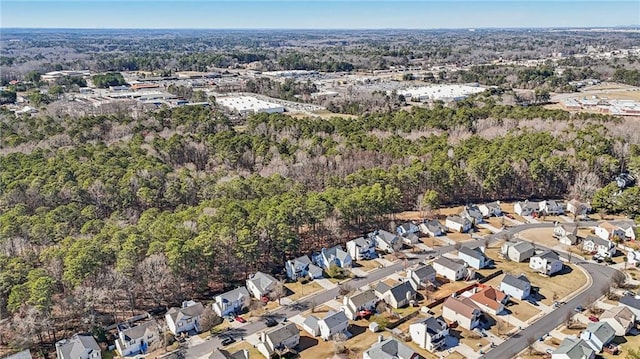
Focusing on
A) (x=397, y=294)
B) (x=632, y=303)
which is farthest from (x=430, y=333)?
(x=632, y=303)

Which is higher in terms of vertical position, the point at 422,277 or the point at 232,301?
the point at 422,277

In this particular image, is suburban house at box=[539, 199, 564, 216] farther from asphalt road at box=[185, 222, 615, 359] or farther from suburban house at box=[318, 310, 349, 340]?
suburban house at box=[318, 310, 349, 340]

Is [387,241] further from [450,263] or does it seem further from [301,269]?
[301,269]

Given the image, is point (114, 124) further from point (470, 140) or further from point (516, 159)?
point (516, 159)

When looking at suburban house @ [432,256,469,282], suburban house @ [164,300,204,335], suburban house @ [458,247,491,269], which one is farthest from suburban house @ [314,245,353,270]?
suburban house @ [164,300,204,335]

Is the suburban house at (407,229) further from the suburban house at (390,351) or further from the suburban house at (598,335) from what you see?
the suburban house at (598,335)
